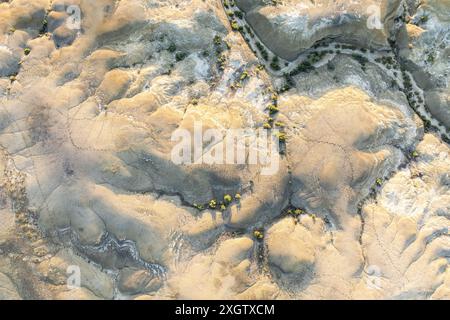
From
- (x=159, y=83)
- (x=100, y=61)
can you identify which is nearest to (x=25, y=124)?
(x=100, y=61)

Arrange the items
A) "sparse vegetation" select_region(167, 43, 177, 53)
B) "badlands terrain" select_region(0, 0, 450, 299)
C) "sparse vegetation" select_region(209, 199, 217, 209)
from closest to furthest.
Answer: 1. "badlands terrain" select_region(0, 0, 450, 299)
2. "sparse vegetation" select_region(209, 199, 217, 209)
3. "sparse vegetation" select_region(167, 43, 177, 53)

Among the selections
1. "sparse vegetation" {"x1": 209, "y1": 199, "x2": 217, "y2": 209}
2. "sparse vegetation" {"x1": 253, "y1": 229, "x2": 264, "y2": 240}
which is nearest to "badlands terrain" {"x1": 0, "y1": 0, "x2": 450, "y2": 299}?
"sparse vegetation" {"x1": 253, "y1": 229, "x2": 264, "y2": 240}

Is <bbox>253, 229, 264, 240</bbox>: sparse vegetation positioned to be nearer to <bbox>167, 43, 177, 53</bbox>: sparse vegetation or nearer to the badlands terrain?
the badlands terrain

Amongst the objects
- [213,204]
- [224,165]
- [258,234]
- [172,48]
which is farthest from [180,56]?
[258,234]

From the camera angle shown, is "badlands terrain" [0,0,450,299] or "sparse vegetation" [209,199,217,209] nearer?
"badlands terrain" [0,0,450,299]

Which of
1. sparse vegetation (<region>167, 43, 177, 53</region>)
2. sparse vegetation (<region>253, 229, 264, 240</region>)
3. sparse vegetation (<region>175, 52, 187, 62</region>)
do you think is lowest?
sparse vegetation (<region>253, 229, 264, 240</region>)

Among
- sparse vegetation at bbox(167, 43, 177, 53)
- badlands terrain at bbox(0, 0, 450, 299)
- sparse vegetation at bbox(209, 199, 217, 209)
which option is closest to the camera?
badlands terrain at bbox(0, 0, 450, 299)

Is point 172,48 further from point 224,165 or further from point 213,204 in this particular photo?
point 213,204

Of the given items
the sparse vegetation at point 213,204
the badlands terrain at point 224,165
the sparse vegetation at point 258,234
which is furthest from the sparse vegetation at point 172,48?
the sparse vegetation at point 258,234

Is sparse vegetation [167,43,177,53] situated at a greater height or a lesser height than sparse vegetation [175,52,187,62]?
greater
